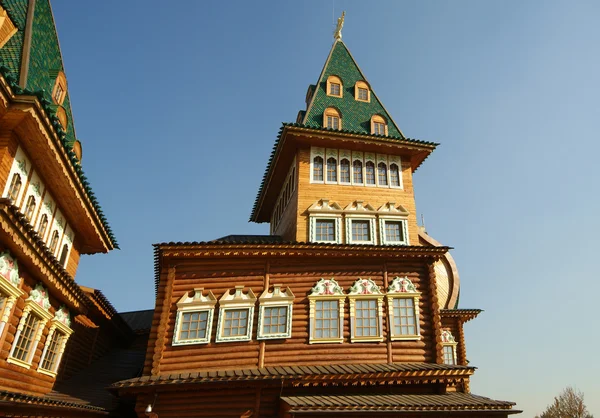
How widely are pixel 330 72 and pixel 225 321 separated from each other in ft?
50.6

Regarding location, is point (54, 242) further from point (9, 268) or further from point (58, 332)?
point (9, 268)

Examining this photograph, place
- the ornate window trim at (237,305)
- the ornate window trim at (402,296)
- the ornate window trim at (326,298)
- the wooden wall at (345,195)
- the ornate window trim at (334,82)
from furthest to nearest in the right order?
the ornate window trim at (334,82), the wooden wall at (345,195), the ornate window trim at (402,296), the ornate window trim at (326,298), the ornate window trim at (237,305)

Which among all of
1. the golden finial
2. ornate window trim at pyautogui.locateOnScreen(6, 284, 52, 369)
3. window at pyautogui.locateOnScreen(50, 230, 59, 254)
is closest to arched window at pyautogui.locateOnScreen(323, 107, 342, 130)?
A: the golden finial

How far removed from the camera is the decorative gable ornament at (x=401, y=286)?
17.2 meters

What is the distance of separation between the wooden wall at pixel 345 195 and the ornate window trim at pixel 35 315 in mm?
10145

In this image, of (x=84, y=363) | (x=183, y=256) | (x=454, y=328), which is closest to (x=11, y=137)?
(x=183, y=256)

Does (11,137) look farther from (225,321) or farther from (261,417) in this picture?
(261,417)

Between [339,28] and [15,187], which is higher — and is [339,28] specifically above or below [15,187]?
above

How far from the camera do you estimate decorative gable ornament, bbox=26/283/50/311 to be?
13322 mm

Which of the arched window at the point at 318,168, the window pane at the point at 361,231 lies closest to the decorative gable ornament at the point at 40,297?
the arched window at the point at 318,168

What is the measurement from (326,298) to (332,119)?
9.79 meters

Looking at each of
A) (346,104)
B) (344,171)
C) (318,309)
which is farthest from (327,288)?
(346,104)

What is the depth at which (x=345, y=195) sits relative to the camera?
2012cm

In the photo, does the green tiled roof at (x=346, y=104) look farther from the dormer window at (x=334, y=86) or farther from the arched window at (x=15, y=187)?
Answer: the arched window at (x=15, y=187)
